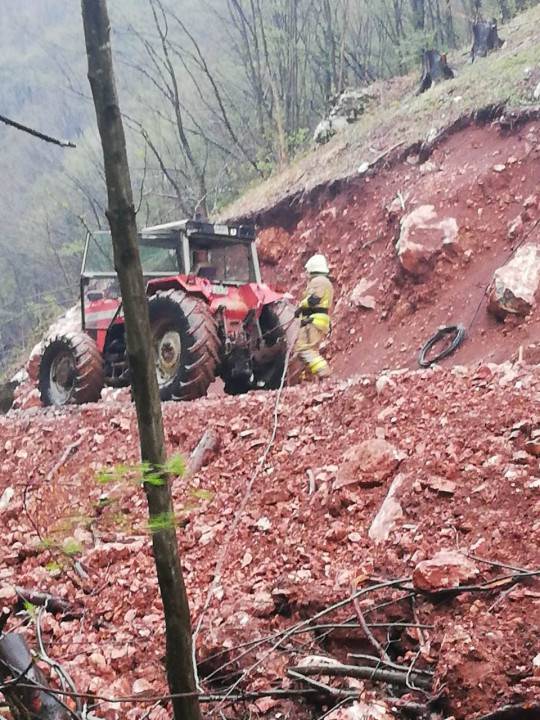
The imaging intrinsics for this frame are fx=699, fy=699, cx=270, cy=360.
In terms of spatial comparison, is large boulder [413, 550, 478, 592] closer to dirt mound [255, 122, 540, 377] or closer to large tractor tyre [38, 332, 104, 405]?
dirt mound [255, 122, 540, 377]

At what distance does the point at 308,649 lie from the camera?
8.91 ft

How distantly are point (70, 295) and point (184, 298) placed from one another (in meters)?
26.1

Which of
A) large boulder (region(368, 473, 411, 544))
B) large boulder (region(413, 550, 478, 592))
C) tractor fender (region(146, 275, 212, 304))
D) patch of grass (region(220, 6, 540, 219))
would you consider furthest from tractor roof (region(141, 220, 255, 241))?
large boulder (region(413, 550, 478, 592))

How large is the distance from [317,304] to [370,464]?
3884 mm

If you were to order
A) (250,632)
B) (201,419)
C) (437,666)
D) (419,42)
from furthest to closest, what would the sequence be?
(419,42), (201,419), (250,632), (437,666)

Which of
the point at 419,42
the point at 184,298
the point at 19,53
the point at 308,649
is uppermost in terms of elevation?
the point at 19,53

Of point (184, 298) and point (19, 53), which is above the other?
point (19, 53)

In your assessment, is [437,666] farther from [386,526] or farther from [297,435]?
[297,435]

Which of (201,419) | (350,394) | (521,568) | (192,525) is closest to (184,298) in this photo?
(201,419)

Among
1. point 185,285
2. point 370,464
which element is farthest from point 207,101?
point 370,464

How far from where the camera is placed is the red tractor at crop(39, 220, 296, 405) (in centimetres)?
711

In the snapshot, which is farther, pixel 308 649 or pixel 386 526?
pixel 386 526

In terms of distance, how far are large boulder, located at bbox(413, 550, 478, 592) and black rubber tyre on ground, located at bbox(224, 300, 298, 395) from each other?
4.95 metres

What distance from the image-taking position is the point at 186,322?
7.06 metres
